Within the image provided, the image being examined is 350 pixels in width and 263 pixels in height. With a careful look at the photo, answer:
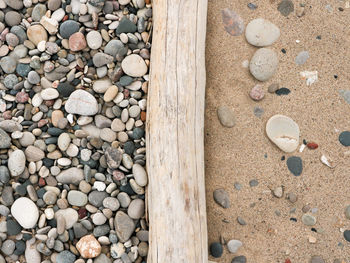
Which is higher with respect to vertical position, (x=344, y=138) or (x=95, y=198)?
(x=344, y=138)

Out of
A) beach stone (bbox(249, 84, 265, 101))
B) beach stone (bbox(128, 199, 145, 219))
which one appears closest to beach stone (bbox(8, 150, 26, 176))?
beach stone (bbox(128, 199, 145, 219))

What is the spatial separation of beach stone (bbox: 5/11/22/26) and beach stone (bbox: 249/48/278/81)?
1361 mm

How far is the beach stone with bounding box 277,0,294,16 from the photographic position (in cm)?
268

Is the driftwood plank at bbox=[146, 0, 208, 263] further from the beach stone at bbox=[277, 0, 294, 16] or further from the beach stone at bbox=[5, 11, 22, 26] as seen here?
the beach stone at bbox=[5, 11, 22, 26]

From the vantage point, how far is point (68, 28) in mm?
2539

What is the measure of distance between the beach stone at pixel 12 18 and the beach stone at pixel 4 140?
650 mm

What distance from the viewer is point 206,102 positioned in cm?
258

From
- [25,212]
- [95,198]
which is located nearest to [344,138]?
[95,198]

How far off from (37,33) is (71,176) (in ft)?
2.75

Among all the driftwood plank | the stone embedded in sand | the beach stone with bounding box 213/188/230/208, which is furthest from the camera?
the stone embedded in sand

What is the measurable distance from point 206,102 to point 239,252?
2.76 ft

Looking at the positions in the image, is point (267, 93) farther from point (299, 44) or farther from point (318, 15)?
point (318, 15)

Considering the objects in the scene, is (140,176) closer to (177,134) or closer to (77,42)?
(177,134)

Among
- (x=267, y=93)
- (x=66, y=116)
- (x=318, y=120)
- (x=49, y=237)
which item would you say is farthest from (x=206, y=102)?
(x=49, y=237)
